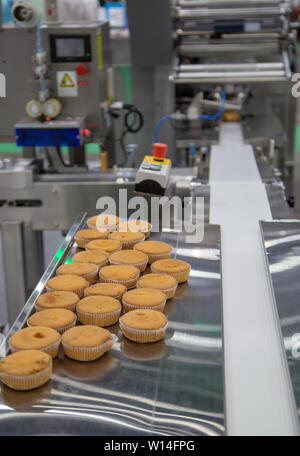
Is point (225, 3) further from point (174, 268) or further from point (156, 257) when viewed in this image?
point (174, 268)

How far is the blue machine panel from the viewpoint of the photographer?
8.54 ft

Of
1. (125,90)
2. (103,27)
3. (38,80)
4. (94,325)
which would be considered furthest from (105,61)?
(94,325)

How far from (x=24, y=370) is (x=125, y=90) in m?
3.25

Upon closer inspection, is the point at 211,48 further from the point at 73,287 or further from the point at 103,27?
the point at 73,287

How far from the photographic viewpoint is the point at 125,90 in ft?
13.7

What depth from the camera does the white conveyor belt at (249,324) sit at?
1128mm

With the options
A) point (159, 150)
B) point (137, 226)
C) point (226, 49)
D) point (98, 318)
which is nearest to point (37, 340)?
point (98, 318)

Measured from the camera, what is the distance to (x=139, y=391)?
1.15 meters

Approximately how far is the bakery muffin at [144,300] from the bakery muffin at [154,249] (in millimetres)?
255

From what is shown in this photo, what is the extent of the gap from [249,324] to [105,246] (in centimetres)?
55

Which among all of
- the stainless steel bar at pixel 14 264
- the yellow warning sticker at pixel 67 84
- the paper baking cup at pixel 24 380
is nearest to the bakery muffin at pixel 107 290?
the paper baking cup at pixel 24 380

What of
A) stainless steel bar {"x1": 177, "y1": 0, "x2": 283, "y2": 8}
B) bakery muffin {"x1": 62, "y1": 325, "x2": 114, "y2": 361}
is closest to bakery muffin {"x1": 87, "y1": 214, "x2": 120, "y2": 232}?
bakery muffin {"x1": 62, "y1": 325, "x2": 114, "y2": 361}

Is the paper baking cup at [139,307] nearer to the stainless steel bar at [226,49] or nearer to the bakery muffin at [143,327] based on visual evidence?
the bakery muffin at [143,327]

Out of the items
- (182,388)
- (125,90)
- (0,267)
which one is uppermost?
(125,90)
